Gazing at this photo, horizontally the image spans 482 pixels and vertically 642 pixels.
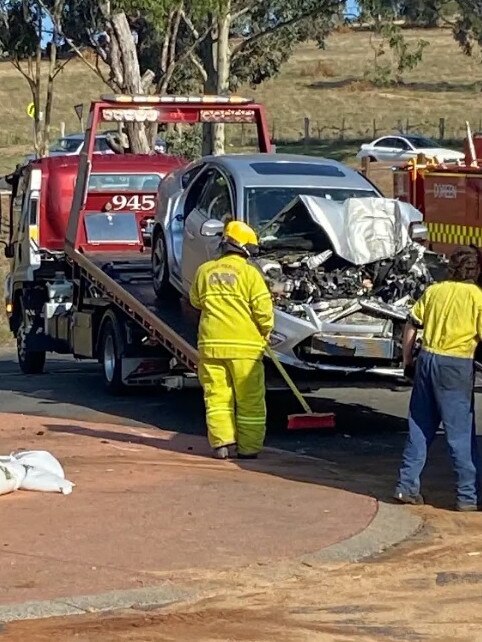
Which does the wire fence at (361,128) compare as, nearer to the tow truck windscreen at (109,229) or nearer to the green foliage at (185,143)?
the green foliage at (185,143)

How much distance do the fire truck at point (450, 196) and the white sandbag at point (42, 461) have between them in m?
10.2

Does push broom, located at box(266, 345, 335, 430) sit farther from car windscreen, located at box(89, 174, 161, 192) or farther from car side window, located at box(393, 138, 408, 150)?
car side window, located at box(393, 138, 408, 150)

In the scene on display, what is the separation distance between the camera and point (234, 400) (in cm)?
1159

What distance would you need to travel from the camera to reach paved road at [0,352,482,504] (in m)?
11.7

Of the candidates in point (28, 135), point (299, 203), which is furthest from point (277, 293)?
point (28, 135)

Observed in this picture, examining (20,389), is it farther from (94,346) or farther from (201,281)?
(201,281)

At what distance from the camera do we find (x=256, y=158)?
14516mm

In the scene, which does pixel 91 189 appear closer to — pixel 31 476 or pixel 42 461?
pixel 42 461

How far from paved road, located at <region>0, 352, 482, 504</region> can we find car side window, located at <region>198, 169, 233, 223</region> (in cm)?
194

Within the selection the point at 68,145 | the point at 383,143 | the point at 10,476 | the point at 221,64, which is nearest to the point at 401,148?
the point at 383,143

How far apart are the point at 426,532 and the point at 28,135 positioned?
5187 cm

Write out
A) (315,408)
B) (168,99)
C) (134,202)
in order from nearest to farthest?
(315,408), (168,99), (134,202)

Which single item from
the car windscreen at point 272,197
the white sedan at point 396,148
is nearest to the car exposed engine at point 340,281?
the car windscreen at point 272,197

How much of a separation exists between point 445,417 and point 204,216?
205 inches
